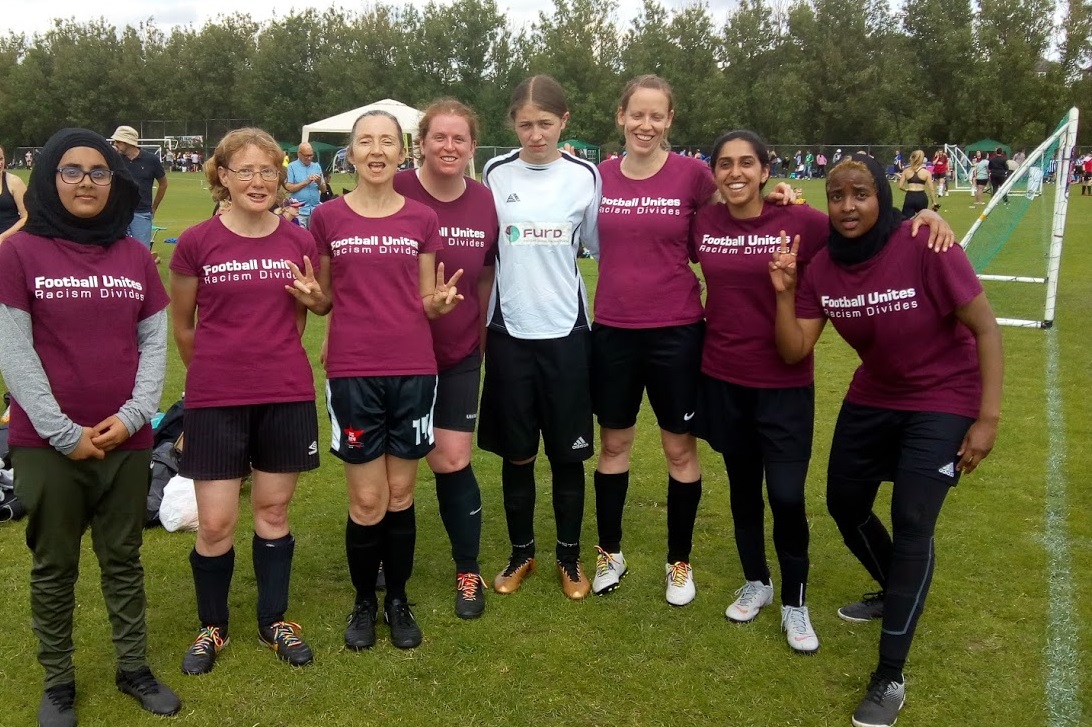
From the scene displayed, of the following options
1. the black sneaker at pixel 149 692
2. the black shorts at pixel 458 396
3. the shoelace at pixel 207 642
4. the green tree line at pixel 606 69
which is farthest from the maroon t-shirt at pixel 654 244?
the green tree line at pixel 606 69

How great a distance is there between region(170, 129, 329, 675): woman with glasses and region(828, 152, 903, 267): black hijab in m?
1.83

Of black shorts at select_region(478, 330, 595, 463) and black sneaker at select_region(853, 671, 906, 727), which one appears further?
black shorts at select_region(478, 330, 595, 463)

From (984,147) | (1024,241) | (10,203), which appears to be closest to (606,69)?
(984,147)

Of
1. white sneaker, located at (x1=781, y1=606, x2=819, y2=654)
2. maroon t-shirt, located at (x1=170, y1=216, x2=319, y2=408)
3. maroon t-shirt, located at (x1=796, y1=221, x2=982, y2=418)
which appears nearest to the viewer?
maroon t-shirt, located at (x1=796, y1=221, x2=982, y2=418)

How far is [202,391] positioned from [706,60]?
63543 mm

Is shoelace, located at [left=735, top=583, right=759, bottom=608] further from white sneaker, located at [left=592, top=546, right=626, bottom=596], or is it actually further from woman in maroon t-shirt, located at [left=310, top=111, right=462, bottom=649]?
woman in maroon t-shirt, located at [left=310, top=111, right=462, bottom=649]

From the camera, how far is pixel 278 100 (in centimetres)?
6325

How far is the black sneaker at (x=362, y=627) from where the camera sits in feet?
11.3

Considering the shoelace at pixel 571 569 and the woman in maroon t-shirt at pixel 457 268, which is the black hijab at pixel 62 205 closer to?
the woman in maroon t-shirt at pixel 457 268

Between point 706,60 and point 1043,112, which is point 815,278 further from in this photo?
point 706,60

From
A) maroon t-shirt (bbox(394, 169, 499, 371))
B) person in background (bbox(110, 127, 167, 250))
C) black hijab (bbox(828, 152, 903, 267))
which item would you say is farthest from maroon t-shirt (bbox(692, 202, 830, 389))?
person in background (bbox(110, 127, 167, 250))

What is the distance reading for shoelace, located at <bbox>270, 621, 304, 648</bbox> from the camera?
334 centimetres

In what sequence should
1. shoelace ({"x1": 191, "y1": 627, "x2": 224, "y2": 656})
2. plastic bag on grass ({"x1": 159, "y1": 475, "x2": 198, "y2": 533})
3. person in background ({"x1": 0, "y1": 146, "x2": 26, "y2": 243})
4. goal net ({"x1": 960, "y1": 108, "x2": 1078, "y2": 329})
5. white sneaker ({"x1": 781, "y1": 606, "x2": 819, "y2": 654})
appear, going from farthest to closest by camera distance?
goal net ({"x1": 960, "y1": 108, "x2": 1078, "y2": 329}) → person in background ({"x1": 0, "y1": 146, "x2": 26, "y2": 243}) → plastic bag on grass ({"x1": 159, "y1": 475, "x2": 198, "y2": 533}) → white sneaker ({"x1": 781, "y1": 606, "x2": 819, "y2": 654}) → shoelace ({"x1": 191, "y1": 627, "x2": 224, "y2": 656})

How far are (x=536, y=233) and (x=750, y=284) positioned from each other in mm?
883
